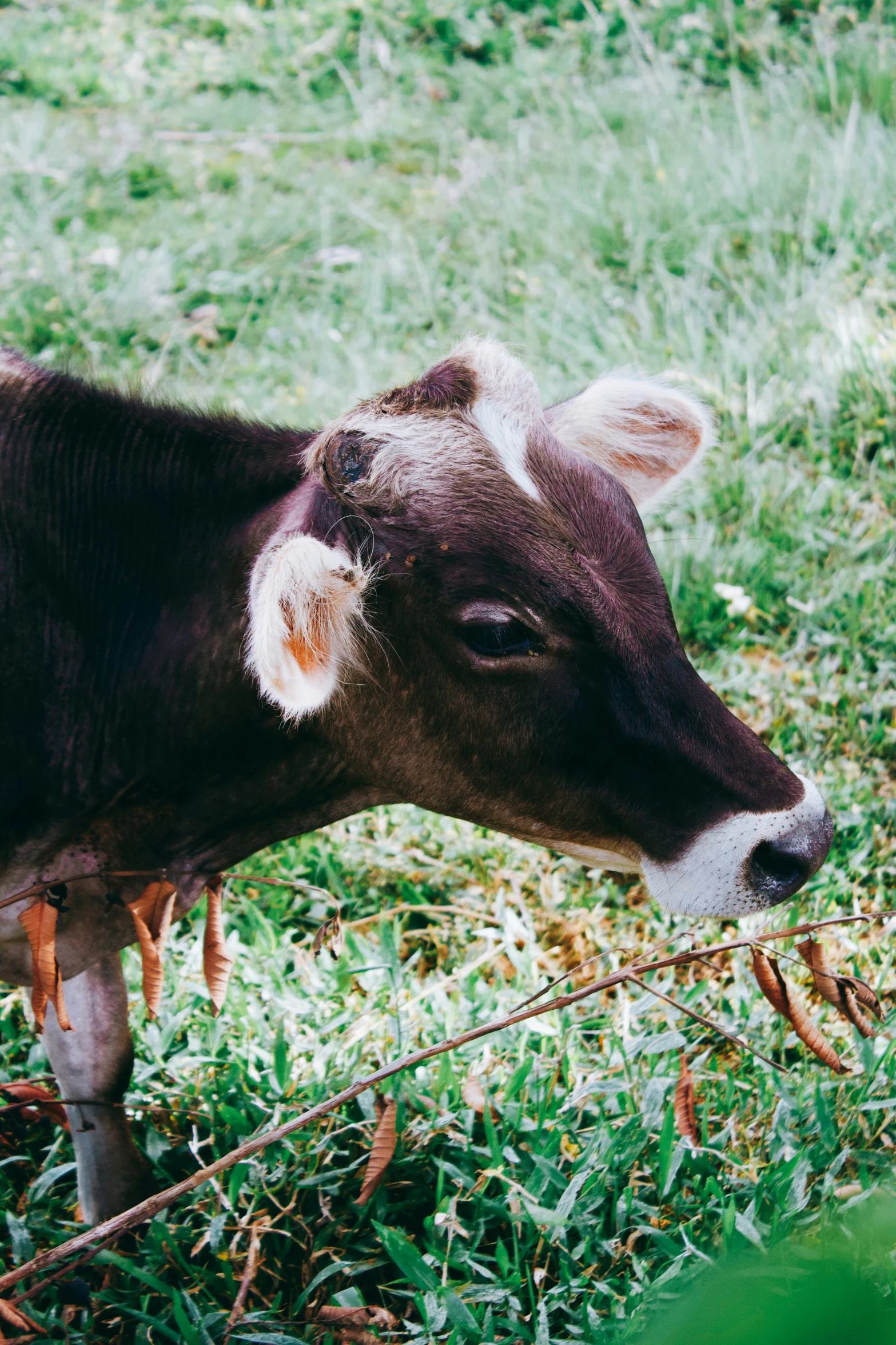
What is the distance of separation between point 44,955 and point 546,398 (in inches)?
144

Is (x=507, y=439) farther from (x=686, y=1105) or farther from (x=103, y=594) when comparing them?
(x=686, y=1105)

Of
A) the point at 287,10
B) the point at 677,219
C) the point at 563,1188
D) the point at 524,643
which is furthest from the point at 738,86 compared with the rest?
the point at 563,1188

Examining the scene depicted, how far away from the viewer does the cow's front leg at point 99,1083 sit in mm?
2734

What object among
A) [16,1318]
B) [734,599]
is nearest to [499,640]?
[16,1318]

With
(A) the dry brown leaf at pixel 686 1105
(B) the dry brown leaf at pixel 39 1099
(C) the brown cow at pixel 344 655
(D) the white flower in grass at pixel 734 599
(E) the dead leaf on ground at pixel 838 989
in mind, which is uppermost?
(C) the brown cow at pixel 344 655

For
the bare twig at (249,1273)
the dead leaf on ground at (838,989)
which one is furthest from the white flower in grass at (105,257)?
the dead leaf on ground at (838,989)

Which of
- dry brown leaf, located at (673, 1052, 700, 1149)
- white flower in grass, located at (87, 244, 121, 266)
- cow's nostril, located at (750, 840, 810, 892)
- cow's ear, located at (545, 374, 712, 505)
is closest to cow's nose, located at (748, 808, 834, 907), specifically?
cow's nostril, located at (750, 840, 810, 892)

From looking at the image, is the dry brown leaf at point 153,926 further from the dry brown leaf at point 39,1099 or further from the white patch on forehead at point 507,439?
the white patch on forehead at point 507,439

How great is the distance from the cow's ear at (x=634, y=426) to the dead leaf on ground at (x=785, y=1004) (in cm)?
114

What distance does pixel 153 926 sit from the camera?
7.79 feet

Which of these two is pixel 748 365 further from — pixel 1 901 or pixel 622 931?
pixel 1 901

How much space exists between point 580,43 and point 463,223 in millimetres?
2315

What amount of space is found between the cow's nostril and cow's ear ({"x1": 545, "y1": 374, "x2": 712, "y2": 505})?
3.18 ft

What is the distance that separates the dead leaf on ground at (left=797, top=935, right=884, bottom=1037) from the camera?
85.5 inches
